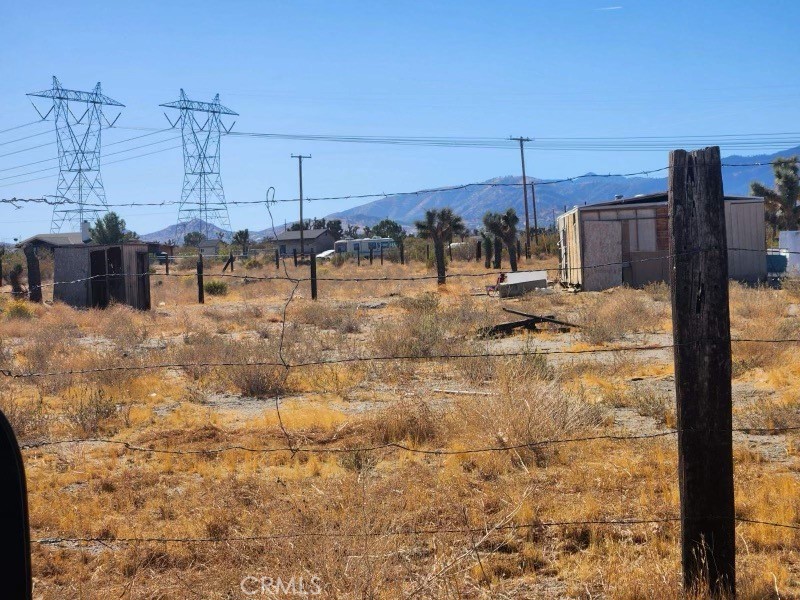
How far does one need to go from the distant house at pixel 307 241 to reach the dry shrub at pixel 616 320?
70450 mm

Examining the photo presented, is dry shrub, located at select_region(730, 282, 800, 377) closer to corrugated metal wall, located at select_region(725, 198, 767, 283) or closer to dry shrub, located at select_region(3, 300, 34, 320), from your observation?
corrugated metal wall, located at select_region(725, 198, 767, 283)

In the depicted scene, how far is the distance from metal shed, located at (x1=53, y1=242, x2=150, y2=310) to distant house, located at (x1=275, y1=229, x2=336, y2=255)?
60.4m

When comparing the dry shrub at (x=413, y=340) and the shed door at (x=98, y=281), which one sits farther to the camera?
the shed door at (x=98, y=281)

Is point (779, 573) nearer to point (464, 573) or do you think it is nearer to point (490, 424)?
point (464, 573)

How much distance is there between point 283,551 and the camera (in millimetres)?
4945

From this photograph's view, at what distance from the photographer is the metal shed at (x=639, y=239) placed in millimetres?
30969

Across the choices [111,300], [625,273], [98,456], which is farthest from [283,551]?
[625,273]

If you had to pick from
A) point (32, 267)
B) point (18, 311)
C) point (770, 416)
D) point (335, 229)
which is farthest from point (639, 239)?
point (335, 229)

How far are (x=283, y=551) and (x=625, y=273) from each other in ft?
92.9

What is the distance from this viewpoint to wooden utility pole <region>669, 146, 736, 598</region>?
13.9 ft

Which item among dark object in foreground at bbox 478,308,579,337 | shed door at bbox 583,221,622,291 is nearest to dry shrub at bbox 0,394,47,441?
dark object in foreground at bbox 478,308,579,337

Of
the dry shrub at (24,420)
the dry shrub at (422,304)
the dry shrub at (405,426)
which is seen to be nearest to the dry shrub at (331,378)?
the dry shrub at (405,426)

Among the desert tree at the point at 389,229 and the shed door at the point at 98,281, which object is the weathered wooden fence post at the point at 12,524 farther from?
the desert tree at the point at 389,229

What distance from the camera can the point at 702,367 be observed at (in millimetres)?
4262
